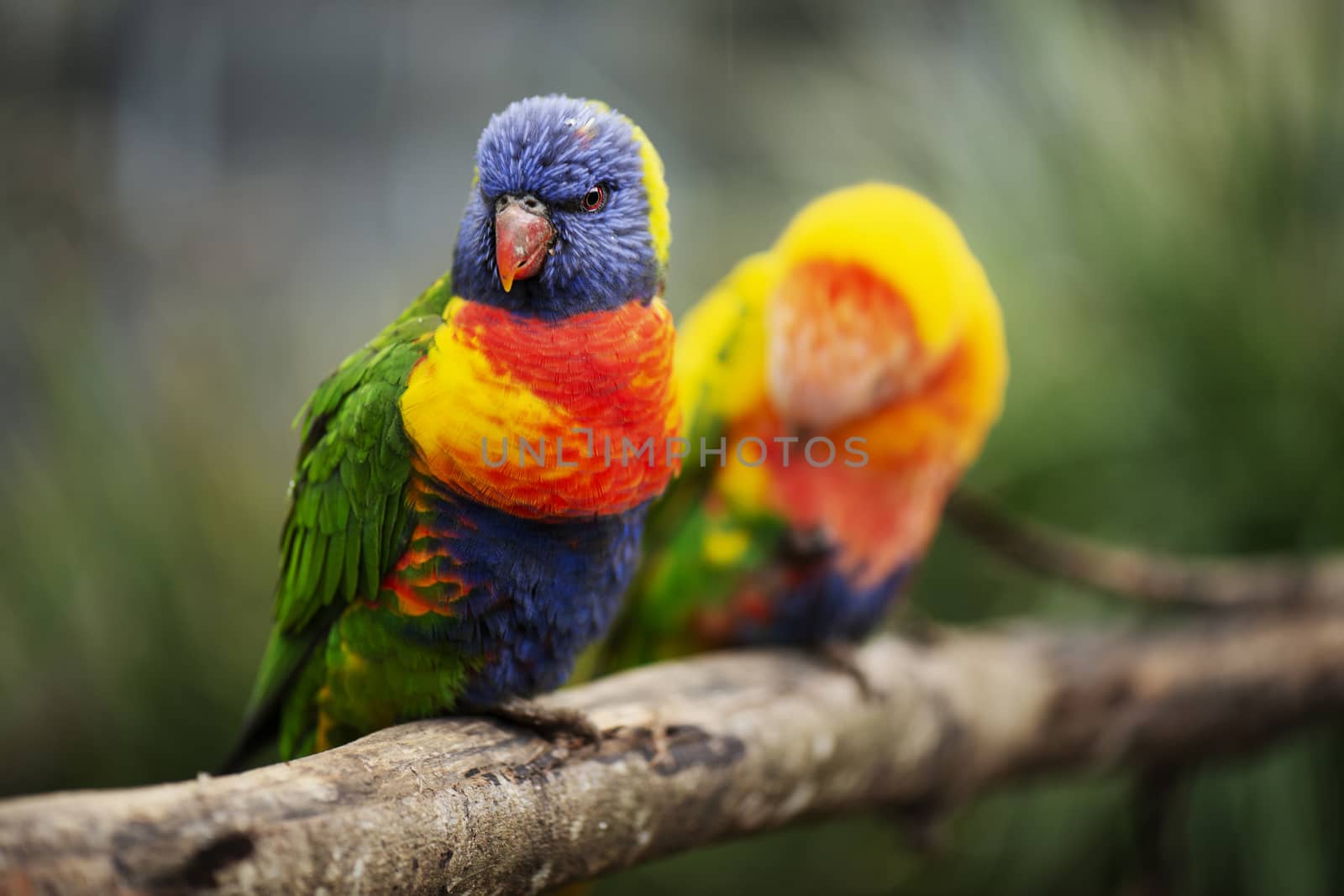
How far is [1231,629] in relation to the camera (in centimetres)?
266

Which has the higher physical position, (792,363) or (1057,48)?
(1057,48)

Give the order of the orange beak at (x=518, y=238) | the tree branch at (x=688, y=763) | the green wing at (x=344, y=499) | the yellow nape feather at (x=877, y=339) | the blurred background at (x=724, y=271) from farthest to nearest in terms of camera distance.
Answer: the blurred background at (x=724, y=271) → the yellow nape feather at (x=877, y=339) → the green wing at (x=344, y=499) → the orange beak at (x=518, y=238) → the tree branch at (x=688, y=763)

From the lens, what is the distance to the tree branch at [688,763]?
93 cm

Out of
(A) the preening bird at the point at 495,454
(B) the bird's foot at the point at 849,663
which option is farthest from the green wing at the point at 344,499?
(B) the bird's foot at the point at 849,663

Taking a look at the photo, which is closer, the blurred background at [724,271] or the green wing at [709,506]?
the green wing at [709,506]

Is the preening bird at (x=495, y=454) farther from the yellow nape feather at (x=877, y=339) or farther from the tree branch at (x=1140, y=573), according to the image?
the tree branch at (x=1140, y=573)

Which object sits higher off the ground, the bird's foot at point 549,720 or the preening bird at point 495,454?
the preening bird at point 495,454

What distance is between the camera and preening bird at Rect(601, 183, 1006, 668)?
6.49 feet

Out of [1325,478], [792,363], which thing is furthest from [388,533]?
[1325,478]

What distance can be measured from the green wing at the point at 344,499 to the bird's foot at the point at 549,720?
245mm

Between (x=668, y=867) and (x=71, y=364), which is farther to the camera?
(x=668, y=867)

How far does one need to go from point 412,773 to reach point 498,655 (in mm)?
226

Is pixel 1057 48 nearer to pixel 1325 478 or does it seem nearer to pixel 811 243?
pixel 1325 478

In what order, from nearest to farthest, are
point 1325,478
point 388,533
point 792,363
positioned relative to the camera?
1. point 388,533
2. point 792,363
3. point 1325,478
